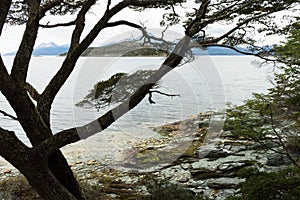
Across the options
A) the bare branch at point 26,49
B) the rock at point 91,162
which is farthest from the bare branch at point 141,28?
the rock at point 91,162

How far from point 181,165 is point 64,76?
9.87 ft

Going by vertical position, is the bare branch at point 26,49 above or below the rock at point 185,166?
above

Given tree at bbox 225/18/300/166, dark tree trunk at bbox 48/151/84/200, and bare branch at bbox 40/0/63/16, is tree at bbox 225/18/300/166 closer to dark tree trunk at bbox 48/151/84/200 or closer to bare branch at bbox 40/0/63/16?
dark tree trunk at bbox 48/151/84/200

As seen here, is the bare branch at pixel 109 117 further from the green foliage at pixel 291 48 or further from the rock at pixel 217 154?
the rock at pixel 217 154

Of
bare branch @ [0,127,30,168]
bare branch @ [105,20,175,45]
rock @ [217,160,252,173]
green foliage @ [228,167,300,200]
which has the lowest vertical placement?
rock @ [217,160,252,173]

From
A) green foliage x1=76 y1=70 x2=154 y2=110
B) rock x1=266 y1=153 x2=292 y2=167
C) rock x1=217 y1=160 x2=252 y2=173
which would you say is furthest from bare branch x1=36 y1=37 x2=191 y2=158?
rock x1=266 y1=153 x2=292 y2=167

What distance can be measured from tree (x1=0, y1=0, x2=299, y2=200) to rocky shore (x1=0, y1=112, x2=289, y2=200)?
1.38 metres

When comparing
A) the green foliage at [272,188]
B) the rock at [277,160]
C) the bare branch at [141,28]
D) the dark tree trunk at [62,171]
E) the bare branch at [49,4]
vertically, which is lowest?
the rock at [277,160]

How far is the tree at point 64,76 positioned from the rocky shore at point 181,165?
1376 mm

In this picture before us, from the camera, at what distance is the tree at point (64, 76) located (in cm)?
241

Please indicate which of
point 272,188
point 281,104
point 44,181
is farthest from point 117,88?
point 281,104

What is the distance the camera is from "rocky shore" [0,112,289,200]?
4359 mm

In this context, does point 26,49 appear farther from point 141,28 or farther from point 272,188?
point 272,188

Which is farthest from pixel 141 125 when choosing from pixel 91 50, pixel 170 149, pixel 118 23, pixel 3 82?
pixel 3 82
